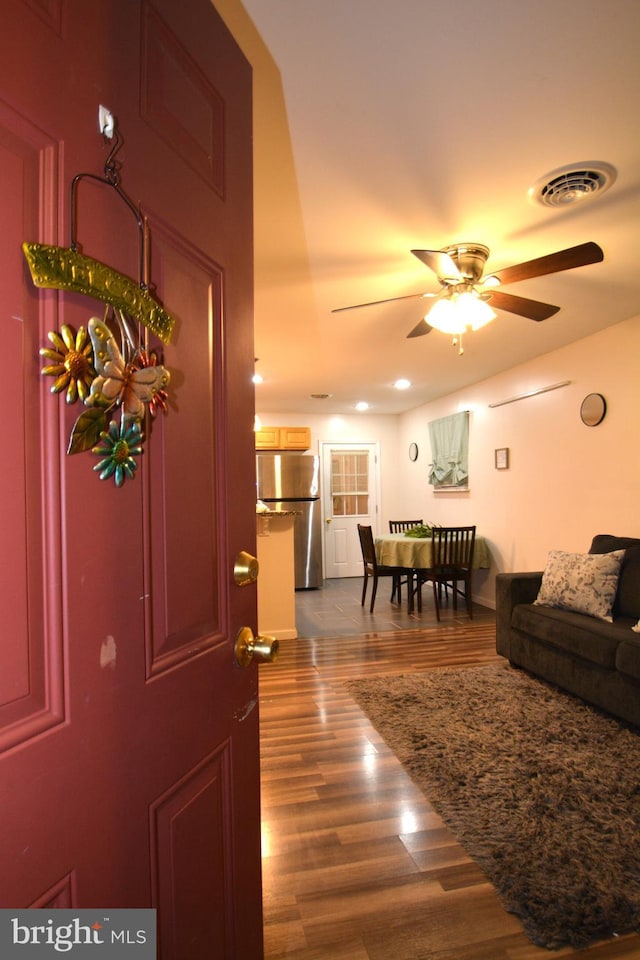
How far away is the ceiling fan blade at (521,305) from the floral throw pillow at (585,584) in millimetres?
1572

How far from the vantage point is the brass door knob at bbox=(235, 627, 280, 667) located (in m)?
0.89

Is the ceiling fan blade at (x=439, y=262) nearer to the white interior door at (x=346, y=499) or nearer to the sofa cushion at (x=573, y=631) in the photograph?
the sofa cushion at (x=573, y=631)

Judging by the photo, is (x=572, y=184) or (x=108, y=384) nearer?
(x=108, y=384)

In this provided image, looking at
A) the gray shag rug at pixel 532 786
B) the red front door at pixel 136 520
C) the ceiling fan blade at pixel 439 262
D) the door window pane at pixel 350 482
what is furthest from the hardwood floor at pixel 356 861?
the door window pane at pixel 350 482

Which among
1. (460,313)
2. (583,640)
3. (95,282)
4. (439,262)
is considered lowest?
(583,640)

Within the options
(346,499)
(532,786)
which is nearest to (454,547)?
(346,499)

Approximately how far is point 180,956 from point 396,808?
1392 mm

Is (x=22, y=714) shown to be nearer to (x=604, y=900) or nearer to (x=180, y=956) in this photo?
(x=180, y=956)

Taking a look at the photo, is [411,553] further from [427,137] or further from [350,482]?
[427,137]

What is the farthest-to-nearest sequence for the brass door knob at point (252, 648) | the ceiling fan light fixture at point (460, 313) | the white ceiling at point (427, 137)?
the ceiling fan light fixture at point (460, 313), the white ceiling at point (427, 137), the brass door knob at point (252, 648)

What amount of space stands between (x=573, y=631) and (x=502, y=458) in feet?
7.91

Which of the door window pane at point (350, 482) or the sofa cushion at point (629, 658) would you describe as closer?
the sofa cushion at point (629, 658)

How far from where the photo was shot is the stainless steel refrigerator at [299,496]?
253 inches

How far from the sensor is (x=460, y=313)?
93.0 inches
